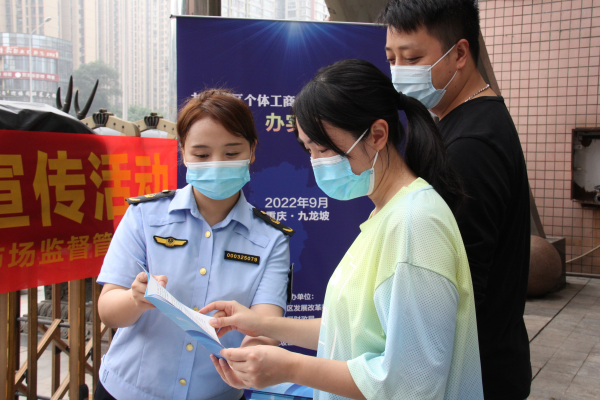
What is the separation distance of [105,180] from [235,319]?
1.66 meters

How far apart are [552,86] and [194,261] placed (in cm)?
608

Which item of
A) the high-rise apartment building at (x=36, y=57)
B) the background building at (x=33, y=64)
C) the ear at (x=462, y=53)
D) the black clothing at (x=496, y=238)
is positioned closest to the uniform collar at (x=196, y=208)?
the black clothing at (x=496, y=238)

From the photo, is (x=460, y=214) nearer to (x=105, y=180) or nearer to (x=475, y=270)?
(x=475, y=270)

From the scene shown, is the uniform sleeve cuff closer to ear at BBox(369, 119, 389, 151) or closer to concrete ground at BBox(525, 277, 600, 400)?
ear at BBox(369, 119, 389, 151)

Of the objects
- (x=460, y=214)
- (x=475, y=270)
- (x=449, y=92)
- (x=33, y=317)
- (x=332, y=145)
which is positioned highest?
(x=449, y=92)

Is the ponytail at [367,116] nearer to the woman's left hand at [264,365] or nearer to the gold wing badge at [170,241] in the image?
the woman's left hand at [264,365]

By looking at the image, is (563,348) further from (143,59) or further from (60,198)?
(143,59)

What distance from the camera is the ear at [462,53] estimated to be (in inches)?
48.7

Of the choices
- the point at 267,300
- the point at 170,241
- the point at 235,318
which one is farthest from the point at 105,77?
the point at 235,318

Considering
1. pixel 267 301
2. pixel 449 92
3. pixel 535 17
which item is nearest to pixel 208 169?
pixel 267 301

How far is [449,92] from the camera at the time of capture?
4.27 ft

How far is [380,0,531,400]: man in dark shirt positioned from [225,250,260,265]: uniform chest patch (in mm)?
621

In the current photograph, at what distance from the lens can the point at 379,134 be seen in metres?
0.92

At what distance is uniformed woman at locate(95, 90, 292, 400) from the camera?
4.18 feet
